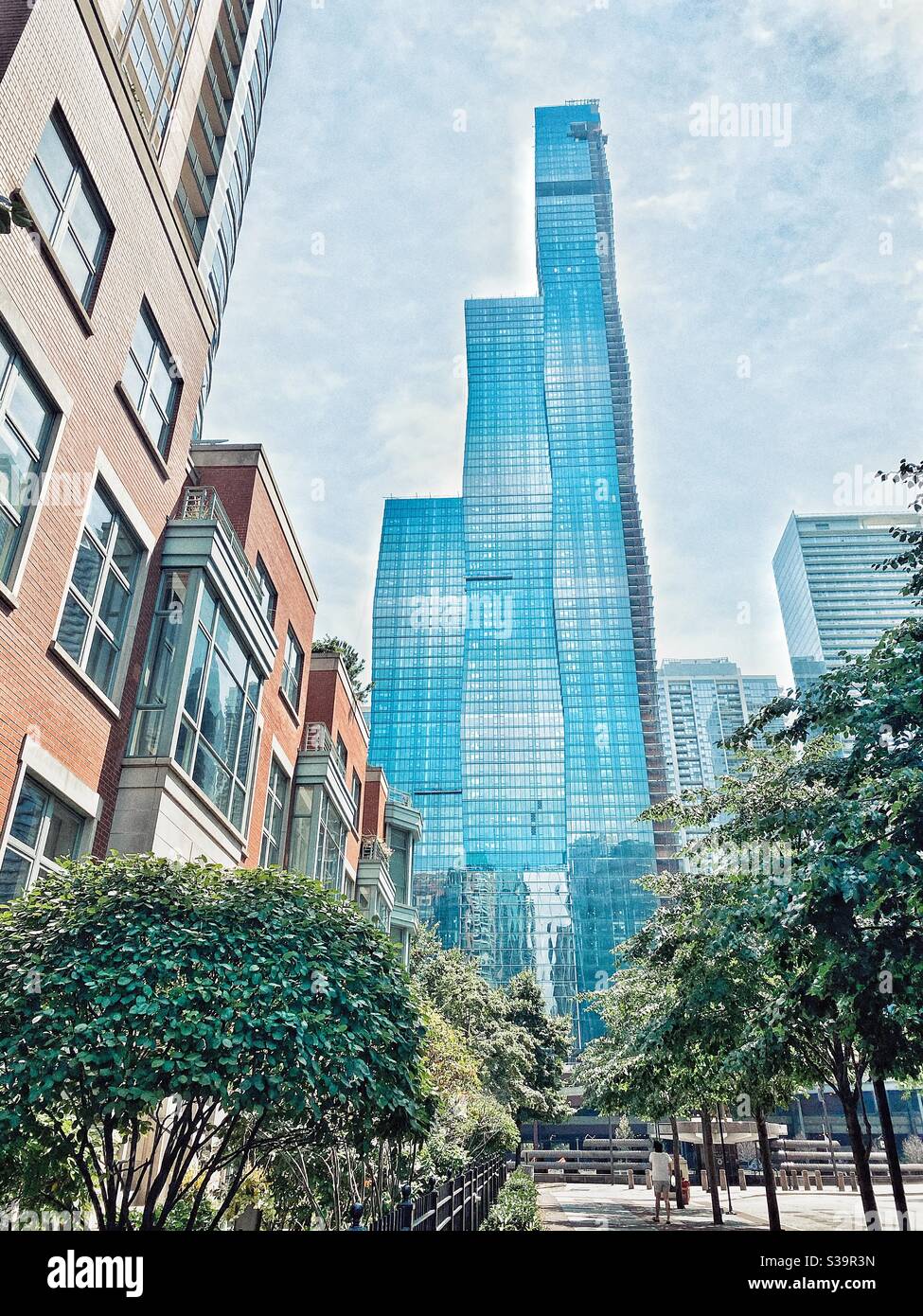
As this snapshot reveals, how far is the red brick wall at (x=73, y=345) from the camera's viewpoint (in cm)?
952

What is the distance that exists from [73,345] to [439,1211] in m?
10.9

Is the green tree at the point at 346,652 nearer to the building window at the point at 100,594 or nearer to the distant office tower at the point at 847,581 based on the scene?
the building window at the point at 100,594

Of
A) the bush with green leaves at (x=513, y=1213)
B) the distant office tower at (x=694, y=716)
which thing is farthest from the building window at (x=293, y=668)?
the distant office tower at (x=694, y=716)

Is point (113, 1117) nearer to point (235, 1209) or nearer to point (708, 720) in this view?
point (235, 1209)

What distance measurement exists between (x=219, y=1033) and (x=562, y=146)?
21366 centimetres

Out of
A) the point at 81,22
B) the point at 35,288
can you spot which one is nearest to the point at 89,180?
the point at 81,22

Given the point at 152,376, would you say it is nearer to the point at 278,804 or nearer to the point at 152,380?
the point at 152,380

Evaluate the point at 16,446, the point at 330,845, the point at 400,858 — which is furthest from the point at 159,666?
the point at 400,858

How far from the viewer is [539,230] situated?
592 ft

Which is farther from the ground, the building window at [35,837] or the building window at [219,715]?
the building window at [219,715]

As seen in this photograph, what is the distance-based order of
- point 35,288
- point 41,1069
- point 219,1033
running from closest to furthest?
point 41,1069
point 219,1033
point 35,288

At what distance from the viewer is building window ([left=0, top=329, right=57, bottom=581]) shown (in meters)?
9.35

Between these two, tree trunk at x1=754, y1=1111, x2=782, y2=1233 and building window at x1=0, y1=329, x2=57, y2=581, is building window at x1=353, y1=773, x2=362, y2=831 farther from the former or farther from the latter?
building window at x1=0, y1=329, x2=57, y2=581

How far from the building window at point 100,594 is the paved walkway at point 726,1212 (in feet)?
50.1
